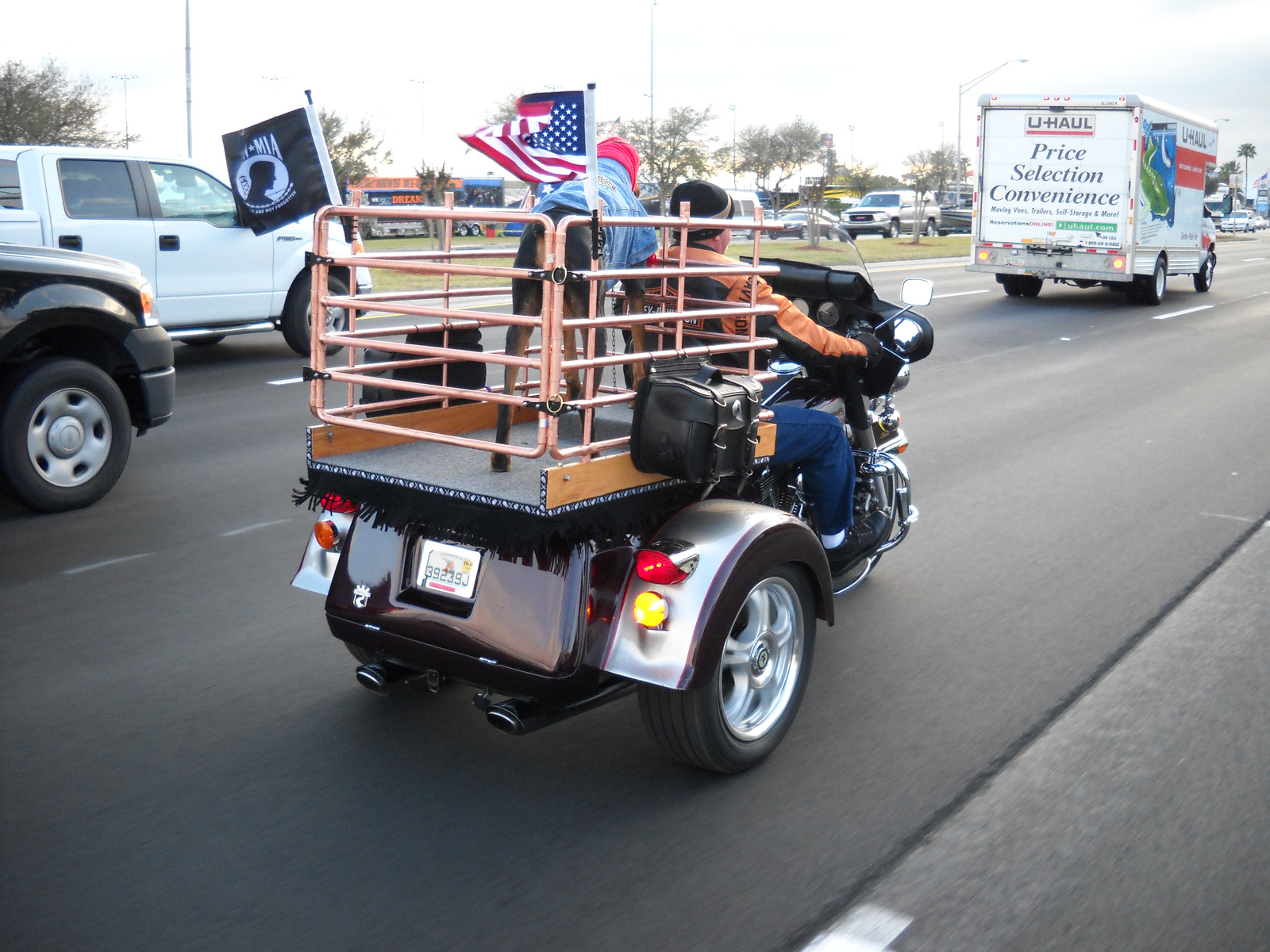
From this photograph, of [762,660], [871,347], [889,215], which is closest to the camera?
[762,660]

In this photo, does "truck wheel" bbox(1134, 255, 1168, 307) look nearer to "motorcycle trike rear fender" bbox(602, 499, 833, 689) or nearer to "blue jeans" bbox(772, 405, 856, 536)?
"blue jeans" bbox(772, 405, 856, 536)

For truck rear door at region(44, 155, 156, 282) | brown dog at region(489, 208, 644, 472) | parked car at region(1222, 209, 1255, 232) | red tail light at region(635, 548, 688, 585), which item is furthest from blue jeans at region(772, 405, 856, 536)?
parked car at region(1222, 209, 1255, 232)

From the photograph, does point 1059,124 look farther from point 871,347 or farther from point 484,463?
point 484,463

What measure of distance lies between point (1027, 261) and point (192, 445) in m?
16.3

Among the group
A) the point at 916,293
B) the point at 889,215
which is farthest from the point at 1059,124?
the point at 889,215

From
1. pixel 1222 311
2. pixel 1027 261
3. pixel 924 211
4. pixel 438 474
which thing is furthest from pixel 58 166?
pixel 924 211

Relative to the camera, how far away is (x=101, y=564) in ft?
18.9

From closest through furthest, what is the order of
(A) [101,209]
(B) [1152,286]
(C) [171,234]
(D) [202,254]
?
1. (A) [101,209]
2. (C) [171,234]
3. (D) [202,254]
4. (B) [1152,286]

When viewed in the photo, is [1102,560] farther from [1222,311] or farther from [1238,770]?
[1222,311]

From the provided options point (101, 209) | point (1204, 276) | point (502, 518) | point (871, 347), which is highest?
point (101, 209)

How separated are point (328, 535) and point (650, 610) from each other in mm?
1152

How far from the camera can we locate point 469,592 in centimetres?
348

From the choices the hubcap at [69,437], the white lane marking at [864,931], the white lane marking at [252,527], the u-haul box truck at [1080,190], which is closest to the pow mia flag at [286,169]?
the white lane marking at [252,527]

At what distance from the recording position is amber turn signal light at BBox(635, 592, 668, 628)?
3.36 m
